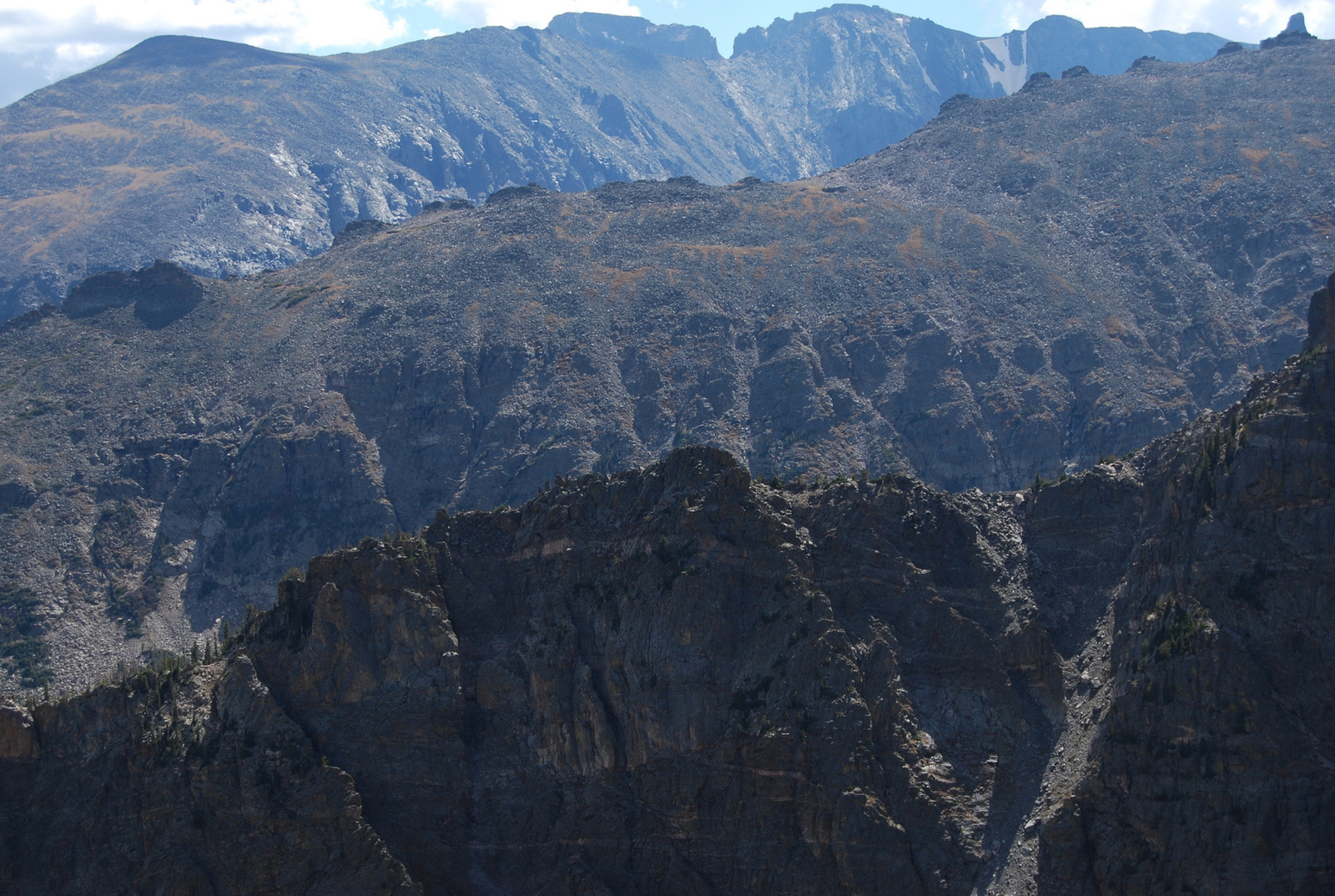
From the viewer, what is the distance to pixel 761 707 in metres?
108

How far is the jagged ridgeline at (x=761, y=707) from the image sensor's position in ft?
328

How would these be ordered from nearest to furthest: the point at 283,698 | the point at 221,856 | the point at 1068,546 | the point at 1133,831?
the point at 1133,831, the point at 221,856, the point at 283,698, the point at 1068,546

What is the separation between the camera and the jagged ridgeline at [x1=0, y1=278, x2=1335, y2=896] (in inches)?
3935

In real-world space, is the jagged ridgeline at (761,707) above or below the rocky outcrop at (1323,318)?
below

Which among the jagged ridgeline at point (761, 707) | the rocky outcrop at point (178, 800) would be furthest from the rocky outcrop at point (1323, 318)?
the rocky outcrop at point (178, 800)

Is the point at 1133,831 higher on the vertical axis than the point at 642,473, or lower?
lower

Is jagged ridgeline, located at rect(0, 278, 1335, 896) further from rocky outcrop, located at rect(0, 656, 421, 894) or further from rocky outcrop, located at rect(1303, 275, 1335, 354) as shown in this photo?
rocky outcrop, located at rect(1303, 275, 1335, 354)

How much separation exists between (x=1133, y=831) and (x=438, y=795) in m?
46.8

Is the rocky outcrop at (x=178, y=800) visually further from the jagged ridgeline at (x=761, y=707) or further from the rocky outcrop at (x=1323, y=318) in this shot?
the rocky outcrop at (x=1323, y=318)

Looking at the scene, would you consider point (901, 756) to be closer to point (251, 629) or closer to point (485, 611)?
point (485, 611)

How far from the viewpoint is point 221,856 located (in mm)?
104562

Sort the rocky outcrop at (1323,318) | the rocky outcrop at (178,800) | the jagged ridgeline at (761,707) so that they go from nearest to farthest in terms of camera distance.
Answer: the jagged ridgeline at (761,707) < the rocky outcrop at (178,800) < the rocky outcrop at (1323,318)

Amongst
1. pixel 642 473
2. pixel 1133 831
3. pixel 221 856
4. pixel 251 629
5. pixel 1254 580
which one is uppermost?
pixel 642 473

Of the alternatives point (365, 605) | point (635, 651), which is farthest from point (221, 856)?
point (635, 651)
